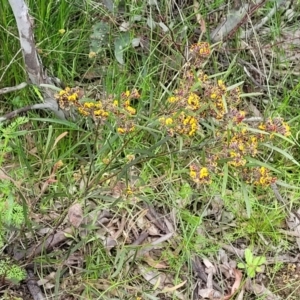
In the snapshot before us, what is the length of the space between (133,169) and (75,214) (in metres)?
0.33

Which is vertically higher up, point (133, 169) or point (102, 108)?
point (102, 108)

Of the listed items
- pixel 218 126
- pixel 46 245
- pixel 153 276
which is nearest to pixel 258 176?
pixel 218 126

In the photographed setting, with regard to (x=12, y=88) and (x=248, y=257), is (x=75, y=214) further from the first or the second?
(x=248, y=257)

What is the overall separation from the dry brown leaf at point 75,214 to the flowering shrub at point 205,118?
0.80 feet

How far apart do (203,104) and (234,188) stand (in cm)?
48

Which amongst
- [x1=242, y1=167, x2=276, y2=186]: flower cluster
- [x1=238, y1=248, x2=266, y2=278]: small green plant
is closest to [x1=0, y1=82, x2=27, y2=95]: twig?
[x1=242, y1=167, x2=276, y2=186]: flower cluster

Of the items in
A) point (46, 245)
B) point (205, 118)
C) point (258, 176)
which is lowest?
point (46, 245)

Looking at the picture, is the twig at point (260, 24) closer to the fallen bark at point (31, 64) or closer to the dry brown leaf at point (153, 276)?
the fallen bark at point (31, 64)

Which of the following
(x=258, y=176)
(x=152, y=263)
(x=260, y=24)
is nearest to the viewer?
(x=258, y=176)

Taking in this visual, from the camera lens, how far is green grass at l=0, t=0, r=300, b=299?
1.71 m

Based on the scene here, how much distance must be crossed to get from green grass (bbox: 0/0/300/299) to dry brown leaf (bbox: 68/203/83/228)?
0.03 meters

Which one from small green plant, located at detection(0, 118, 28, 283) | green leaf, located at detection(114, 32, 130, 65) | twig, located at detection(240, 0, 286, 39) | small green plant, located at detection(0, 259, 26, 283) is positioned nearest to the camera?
small green plant, located at detection(0, 118, 28, 283)

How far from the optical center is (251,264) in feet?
6.07

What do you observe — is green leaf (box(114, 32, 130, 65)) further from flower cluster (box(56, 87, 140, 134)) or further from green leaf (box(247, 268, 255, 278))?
green leaf (box(247, 268, 255, 278))
